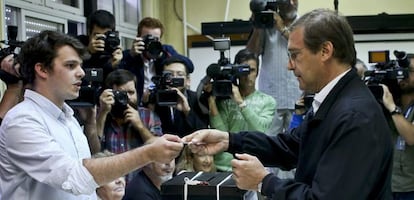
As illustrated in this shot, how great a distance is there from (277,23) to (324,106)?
199cm

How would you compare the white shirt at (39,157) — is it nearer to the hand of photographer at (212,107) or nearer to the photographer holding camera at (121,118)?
the photographer holding camera at (121,118)

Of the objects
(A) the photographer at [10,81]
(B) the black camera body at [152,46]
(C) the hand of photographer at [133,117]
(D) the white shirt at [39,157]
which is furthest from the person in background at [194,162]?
(D) the white shirt at [39,157]

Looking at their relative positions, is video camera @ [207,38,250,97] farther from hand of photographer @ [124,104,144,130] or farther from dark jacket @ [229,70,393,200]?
dark jacket @ [229,70,393,200]

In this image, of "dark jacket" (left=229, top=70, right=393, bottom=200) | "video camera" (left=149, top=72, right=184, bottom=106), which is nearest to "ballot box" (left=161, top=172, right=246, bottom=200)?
"dark jacket" (left=229, top=70, right=393, bottom=200)

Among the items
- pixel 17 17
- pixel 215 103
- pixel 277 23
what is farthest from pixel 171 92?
pixel 17 17

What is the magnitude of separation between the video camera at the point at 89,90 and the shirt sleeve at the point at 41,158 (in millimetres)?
1009

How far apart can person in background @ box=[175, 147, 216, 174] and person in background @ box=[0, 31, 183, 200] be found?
1.15 metres

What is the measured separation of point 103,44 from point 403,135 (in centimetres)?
187

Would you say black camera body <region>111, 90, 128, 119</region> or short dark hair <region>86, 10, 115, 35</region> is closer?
black camera body <region>111, 90, 128, 119</region>

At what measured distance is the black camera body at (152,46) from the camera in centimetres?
337

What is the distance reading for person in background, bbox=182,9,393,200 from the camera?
61.1 inches

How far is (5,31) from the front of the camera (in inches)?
133

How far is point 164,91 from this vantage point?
3295mm

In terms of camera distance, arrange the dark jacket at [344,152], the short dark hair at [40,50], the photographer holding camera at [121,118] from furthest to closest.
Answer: the photographer holding camera at [121,118] < the short dark hair at [40,50] < the dark jacket at [344,152]
